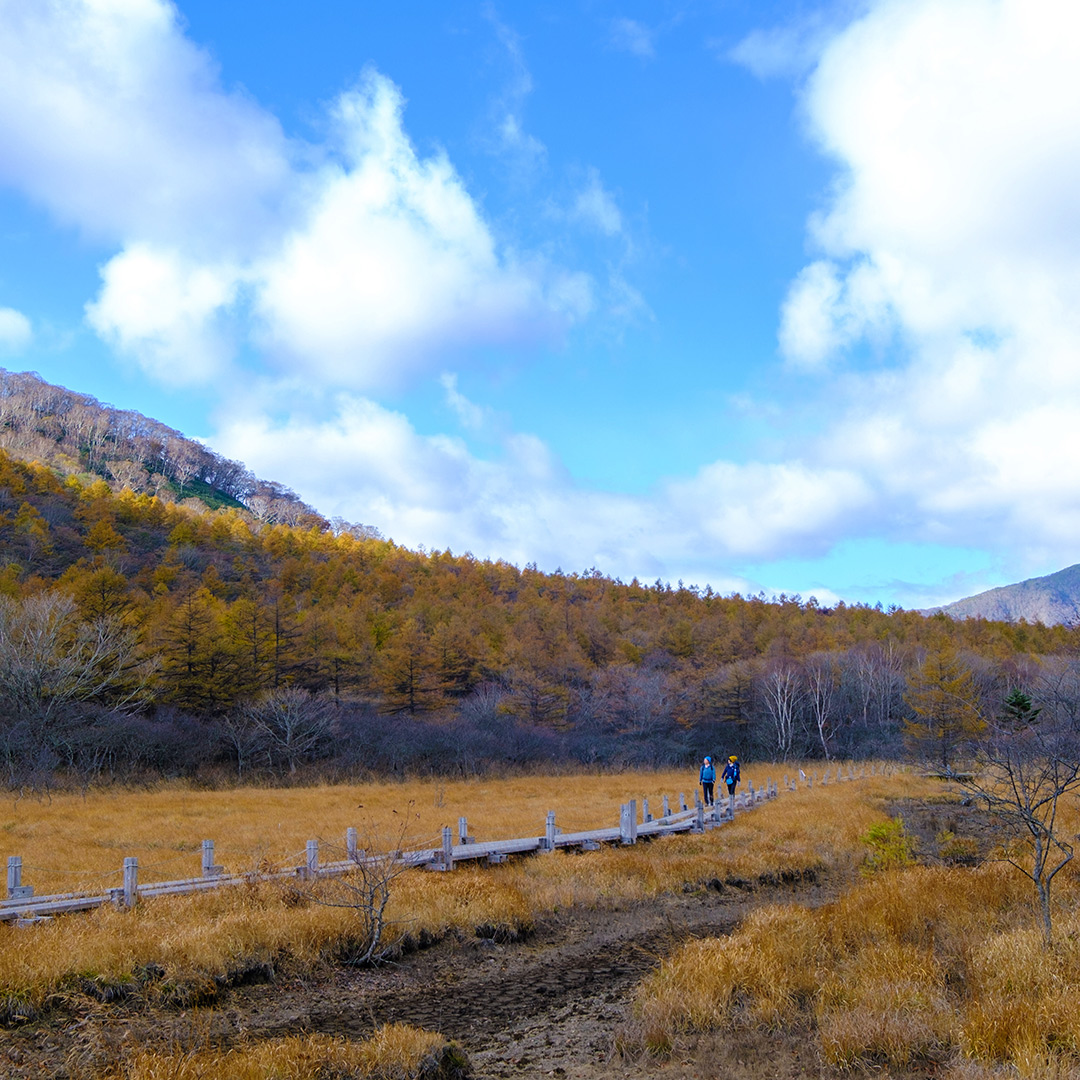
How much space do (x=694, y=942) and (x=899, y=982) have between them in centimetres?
300

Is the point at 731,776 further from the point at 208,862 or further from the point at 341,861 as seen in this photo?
the point at 208,862

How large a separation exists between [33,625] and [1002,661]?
72432 mm

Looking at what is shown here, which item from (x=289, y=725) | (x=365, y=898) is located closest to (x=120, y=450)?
(x=289, y=725)

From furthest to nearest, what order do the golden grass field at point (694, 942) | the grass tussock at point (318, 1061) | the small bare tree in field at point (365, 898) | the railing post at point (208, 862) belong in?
1. the railing post at point (208, 862)
2. the small bare tree in field at point (365, 898)
3. the golden grass field at point (694, 942)
4. the grass tussock at point (318, 1061)

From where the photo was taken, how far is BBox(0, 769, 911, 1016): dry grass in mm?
9594

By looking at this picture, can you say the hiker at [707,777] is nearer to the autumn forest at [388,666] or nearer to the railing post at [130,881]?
the autumn forest at [388,666]

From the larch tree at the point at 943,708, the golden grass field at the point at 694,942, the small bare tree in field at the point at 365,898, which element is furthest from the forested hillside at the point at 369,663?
the small bare tree in field at the point at 365,898

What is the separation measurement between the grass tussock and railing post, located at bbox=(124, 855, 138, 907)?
5.48 metres

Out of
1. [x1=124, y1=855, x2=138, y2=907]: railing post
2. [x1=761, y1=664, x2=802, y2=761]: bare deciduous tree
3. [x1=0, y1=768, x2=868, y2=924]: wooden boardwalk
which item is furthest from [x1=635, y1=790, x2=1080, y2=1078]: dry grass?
[x1=761, y1=664, x2=802, y2=761]: bare deciduous tree

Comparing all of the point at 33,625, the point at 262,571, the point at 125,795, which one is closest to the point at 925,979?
the point at 125,795

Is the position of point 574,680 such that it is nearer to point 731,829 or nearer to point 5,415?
point 731,829

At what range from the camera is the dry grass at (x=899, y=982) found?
6.57m

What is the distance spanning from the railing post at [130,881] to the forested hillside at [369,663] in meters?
20.6

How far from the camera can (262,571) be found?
260 feet
